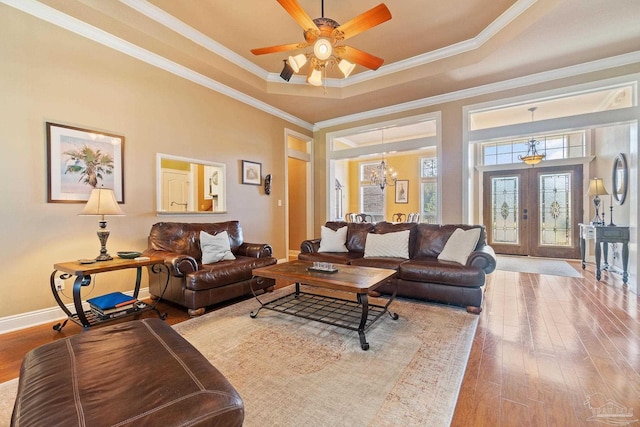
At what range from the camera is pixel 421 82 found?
4.40 m

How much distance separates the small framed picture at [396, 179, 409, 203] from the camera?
891cm

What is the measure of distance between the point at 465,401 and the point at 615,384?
102 centimetres

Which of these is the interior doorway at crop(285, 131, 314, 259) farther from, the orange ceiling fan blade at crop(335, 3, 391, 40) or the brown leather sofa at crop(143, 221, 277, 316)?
the orange ceiling fan blade at crop(335, 3, 391, 40)

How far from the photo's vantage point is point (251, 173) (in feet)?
16.7

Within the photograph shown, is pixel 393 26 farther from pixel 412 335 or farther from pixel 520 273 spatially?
pixel 520 273

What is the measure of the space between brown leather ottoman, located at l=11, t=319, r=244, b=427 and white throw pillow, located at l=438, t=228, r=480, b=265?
3.08 meters

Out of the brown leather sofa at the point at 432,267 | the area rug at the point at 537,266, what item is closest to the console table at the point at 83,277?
the brown leather sofa at the point at 432,267

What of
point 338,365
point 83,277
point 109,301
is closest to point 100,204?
point 83,277

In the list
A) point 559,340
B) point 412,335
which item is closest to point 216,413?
point 412,335

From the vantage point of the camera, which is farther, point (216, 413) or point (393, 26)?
point (393, 26)

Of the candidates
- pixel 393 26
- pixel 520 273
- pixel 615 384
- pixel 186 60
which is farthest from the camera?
pixel 520 273

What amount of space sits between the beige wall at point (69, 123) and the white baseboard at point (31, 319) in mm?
48

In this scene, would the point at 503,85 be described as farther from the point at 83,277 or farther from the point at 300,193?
the point at 83,277

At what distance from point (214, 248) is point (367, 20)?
291 centimetres
